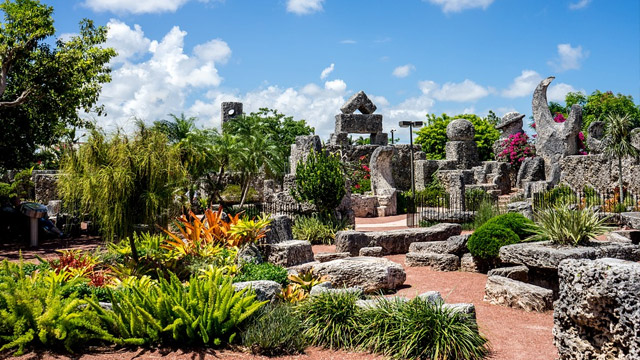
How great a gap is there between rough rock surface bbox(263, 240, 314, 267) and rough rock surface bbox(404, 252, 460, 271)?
2.46 metres

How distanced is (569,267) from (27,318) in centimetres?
537

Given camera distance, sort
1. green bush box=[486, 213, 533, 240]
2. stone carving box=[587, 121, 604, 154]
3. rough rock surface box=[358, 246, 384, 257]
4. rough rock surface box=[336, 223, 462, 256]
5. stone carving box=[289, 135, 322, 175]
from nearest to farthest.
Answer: green bush box=[486, 213, 533, 240]
rough rock surface box=[358, 246, 384, 257]
rough rock surface box=[336, 223, 462, 256]
stone carving box=[289, 135, 322, 175]
stone carving box=[587, 121, 604, 154]

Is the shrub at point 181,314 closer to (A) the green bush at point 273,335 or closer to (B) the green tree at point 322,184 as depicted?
(A) the green bush at point 273,335

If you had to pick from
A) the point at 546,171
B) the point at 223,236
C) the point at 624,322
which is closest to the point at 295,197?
the point at 223,236

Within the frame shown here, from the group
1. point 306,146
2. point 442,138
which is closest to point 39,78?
point 306,146

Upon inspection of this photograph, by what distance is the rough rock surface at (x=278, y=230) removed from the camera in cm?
1028

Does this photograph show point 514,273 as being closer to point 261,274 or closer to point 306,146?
point 261,274

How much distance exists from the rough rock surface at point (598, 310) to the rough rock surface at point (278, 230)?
20.8 feet

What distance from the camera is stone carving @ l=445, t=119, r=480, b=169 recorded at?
25703 mm

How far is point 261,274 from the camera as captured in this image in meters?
7.46

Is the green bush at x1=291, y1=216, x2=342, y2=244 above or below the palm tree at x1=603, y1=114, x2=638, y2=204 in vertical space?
below

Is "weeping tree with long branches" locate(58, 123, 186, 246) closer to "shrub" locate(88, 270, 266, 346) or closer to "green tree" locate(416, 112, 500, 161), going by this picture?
"shrub" locate(88, 270, 266, 346)

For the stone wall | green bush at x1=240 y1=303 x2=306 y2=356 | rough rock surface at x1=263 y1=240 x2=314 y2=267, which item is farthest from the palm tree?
green bush at x1=240 y1=303 x2=306 y2=356

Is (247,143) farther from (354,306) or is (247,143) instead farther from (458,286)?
(354,306)
